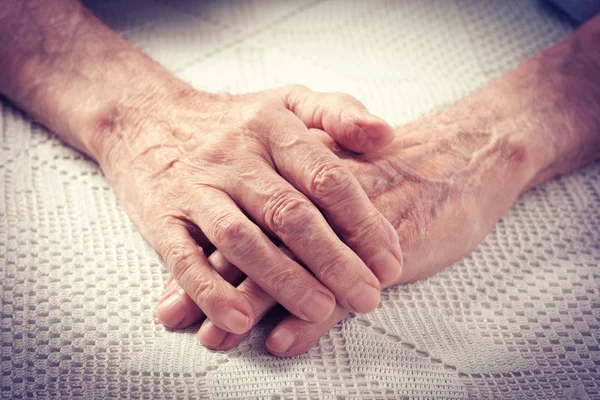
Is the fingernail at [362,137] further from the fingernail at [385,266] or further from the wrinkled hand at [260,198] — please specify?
the fingernail at [385,266]

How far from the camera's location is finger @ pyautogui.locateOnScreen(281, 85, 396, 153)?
0.79m

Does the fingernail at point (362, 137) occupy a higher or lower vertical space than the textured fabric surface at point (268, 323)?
higher

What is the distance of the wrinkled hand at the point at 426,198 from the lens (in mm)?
695

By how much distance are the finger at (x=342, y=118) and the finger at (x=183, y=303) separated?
0.83ft

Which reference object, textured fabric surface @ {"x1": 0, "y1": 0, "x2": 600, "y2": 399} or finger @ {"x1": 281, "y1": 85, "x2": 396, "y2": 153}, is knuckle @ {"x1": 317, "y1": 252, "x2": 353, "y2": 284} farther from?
finger @ {"x1": 281, "y1": 85, "x2": 396, "y2": 153}

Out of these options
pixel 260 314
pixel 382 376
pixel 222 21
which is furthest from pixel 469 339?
pixel 222 21

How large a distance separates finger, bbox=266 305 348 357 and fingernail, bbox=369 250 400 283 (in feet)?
0.30

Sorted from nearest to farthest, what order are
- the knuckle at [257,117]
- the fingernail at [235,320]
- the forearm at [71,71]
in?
1. the fingernail at [235,320]
2. the knuckle at [257,117]
3. the forearm at [71,71]

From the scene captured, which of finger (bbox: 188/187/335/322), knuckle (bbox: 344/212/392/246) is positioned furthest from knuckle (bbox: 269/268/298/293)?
knuckle (bbox: 344/212/392/246)

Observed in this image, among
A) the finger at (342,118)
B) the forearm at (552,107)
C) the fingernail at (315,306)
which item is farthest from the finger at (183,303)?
the forearm at (552,107)

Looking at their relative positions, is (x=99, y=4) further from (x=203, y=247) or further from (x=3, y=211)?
(x=203, y=247)

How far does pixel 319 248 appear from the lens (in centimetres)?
68

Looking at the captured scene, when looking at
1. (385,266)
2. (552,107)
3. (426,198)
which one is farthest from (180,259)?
(552,107)

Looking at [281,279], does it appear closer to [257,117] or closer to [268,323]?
[268,323]
